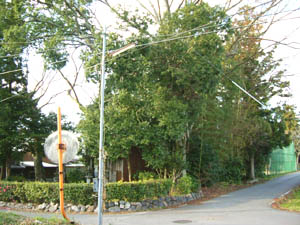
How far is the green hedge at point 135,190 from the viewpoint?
14992mm

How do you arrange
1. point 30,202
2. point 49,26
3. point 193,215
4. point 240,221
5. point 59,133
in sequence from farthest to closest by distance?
point 49,26
point 30,202
point 193,215
point 240,221
point 59,133

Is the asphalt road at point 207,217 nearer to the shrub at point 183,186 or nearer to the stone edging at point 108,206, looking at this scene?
the stone edging at point 108,206

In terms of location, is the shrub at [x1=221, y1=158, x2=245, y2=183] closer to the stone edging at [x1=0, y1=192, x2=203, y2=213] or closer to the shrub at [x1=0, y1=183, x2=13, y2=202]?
the stone edging at [x1=0, y1=192, x2=203, y2=213]

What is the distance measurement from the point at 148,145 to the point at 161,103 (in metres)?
2.59

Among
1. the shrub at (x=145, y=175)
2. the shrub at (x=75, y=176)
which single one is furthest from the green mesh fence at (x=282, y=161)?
the shrub at (x=145, y=175)

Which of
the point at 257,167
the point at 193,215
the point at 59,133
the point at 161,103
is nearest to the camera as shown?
the point at 59,133

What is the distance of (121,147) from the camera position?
1742cm

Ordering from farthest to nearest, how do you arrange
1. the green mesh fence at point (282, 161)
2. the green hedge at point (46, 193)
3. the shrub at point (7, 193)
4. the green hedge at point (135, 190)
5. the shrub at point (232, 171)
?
the green mesh fence at point (282, 161)
the shrub at point (232, 171)
the shrub at point (7, 193)
the green hedge at point (135, 190)
the green hedge at point (46, 193)

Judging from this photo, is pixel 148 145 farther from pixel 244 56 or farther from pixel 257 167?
Result: pixel 257 167

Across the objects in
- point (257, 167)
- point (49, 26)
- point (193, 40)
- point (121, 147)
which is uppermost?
point (49, 26)

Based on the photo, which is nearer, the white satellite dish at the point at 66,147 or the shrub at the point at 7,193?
the white satellite dish at the point at 66,147

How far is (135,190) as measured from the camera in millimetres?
15523

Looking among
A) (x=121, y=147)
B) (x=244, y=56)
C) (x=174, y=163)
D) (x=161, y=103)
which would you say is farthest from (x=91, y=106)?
(x=244, y=56)

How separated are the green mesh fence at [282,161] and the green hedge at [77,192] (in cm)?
3361
